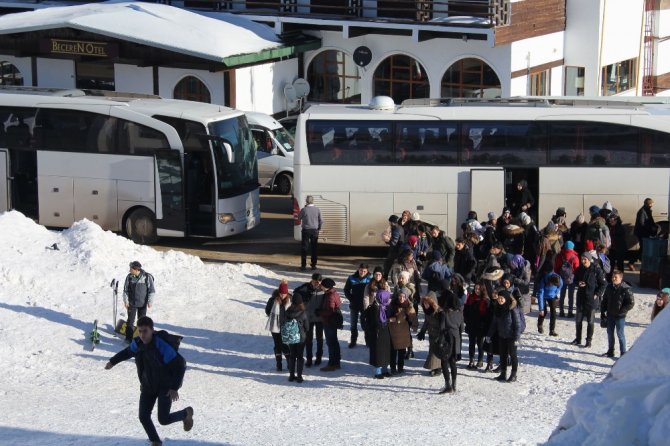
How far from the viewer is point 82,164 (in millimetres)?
24953

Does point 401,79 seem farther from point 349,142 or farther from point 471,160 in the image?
point 471,160

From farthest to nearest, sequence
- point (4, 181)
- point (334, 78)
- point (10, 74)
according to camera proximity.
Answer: point (334, 78) < point (10, 74) < point (4, 181)

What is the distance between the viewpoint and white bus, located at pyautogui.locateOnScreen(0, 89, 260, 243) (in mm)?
24453

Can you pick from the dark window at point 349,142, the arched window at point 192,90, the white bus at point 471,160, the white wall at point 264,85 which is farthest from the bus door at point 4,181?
the white wall at point 264,85

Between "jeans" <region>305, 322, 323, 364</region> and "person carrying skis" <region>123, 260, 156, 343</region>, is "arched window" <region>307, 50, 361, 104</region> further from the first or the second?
"jeans" <region>305, 322, 323, 364</region>

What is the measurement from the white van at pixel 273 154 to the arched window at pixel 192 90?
3.54 meters

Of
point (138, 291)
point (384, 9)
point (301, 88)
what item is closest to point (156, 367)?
point (138, 291)

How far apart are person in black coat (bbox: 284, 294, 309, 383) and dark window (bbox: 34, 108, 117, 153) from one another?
9.14m

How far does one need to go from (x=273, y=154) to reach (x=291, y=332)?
13.5 m

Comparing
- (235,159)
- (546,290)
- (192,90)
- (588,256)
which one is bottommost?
(546,290)

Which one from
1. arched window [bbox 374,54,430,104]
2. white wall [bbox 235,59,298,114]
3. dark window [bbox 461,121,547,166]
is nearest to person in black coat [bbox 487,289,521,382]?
dark window [bbox 461,121,547,166]

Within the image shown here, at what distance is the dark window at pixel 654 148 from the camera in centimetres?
2295

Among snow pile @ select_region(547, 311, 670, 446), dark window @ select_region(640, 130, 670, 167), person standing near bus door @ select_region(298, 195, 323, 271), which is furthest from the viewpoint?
dark window @ select_region(640, 130, 670, 167)

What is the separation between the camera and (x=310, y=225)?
74.3ft
